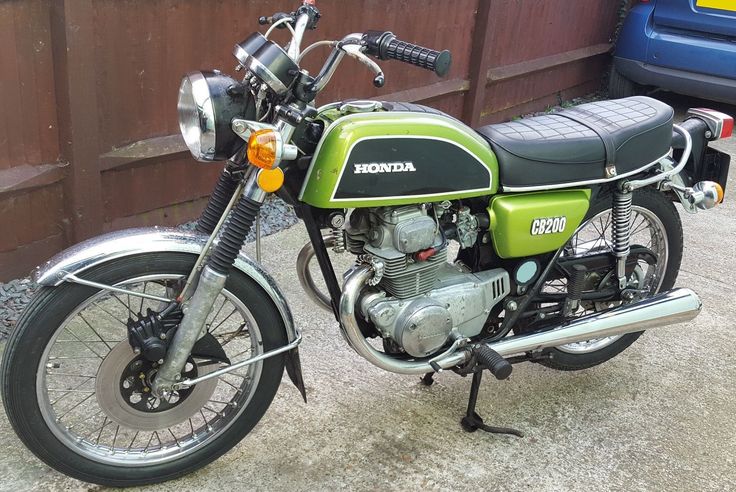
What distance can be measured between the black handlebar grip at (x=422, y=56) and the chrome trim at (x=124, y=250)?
0.71 m

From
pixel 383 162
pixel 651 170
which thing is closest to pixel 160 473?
pixel 383 162

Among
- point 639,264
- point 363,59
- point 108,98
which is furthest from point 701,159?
point 108,98

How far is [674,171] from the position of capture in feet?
8.98

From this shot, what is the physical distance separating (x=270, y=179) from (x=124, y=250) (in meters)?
0.44

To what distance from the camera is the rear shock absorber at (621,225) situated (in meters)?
2.65

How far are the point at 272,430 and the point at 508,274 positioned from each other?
95cm

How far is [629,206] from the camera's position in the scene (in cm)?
268

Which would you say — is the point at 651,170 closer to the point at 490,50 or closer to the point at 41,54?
the point at 41,54

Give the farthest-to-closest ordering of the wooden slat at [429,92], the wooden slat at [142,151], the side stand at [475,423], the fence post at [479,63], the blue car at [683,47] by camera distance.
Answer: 1. the blue car at [683,47]
2. the fence post at [479,63]
3. the wooden slat at [429,92]
4. the wooden slat at [142,151]
5. the side stand at [475,423]

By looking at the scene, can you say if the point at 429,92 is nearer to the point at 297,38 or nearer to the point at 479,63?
the point at 479,63

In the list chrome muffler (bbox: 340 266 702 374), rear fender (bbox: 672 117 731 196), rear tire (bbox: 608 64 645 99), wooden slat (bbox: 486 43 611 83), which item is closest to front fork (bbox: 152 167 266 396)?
chrome muffler (bbox: 340 266 702 374)

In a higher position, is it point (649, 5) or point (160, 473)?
point (649, 5)

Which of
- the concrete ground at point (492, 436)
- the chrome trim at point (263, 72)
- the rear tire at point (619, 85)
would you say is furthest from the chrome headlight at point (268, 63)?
the rear tire at point (619, 85)

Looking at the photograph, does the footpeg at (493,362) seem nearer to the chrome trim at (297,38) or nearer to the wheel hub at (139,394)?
the wheel hub at (139,394)
